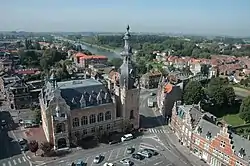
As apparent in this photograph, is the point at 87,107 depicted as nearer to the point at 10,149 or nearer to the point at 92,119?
the point at 92,119

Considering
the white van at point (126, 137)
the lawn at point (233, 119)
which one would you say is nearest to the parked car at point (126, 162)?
the white van at point (126, 137)

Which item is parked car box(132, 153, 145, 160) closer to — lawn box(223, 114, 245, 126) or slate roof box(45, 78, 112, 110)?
slate roof box(45, 78, 112, 110)

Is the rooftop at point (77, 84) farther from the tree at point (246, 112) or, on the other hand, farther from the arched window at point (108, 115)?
the tree at point (246, 112)

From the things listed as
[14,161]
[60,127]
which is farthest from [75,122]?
[14,161]

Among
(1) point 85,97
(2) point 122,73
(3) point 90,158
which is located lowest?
(3) point 90,158

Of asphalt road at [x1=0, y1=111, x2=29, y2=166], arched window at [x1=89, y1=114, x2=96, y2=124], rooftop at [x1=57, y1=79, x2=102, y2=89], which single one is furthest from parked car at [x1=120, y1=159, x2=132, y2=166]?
rooftop at [x1=57, y1=79, x2=102, y2=89]

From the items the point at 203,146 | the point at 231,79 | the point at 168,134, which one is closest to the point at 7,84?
the point at 168,134

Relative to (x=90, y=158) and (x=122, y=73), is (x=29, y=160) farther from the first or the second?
(x=122, y=73)

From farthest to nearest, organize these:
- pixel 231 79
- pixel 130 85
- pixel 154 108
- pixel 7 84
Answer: pixel 231 79, pixel 7 84, pixel 154 108, pixel 130 85
